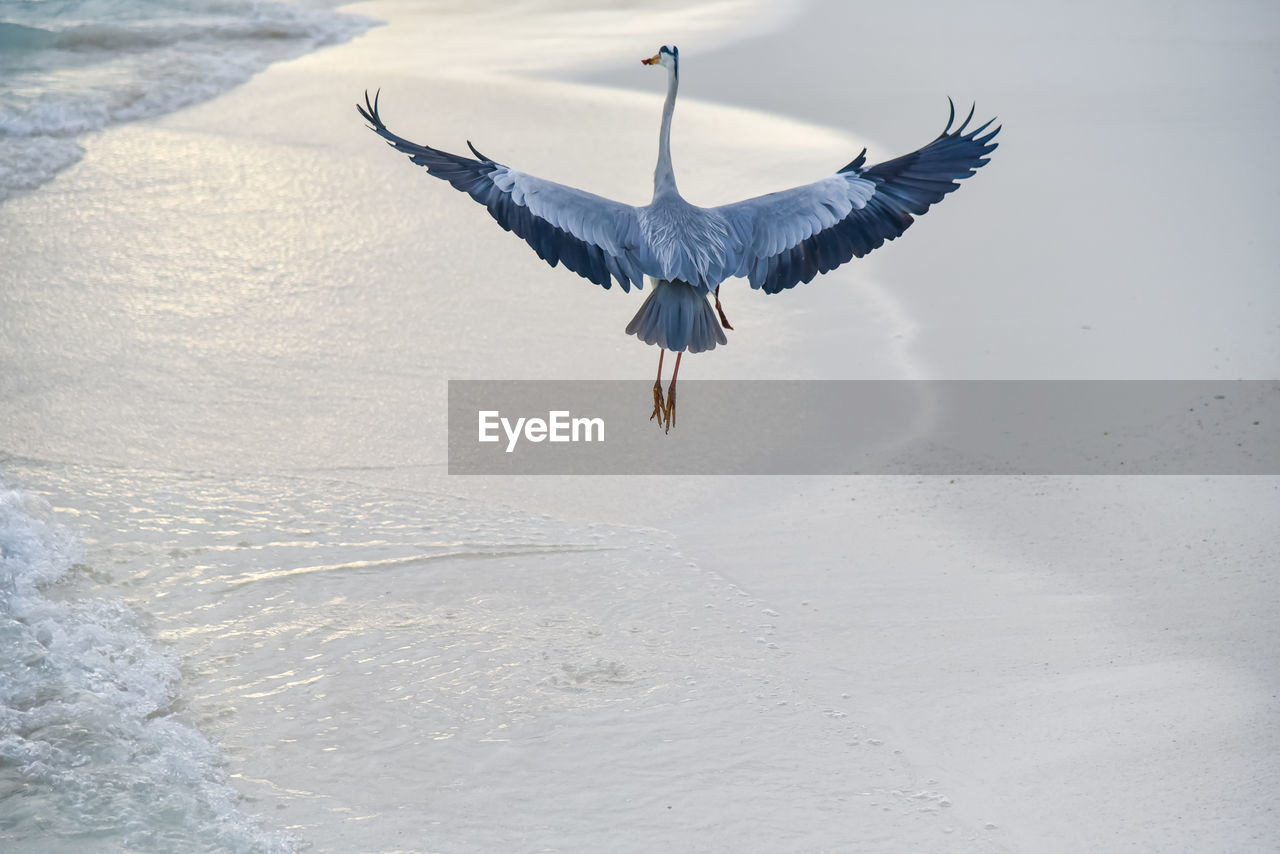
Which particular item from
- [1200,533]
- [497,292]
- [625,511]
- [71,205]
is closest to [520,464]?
[625,511]

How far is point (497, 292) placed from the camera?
33.9 feet

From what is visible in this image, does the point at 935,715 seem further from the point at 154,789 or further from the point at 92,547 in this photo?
the point at 92,547

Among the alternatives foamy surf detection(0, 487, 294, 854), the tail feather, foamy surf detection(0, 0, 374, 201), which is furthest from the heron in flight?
foamy surf detection(0, 0, 374, 201)

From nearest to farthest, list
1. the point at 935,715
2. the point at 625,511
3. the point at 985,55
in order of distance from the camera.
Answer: the point at 935,715, the point at 625,511, the point at 985,55

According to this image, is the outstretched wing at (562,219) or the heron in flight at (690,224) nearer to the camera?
the heron in flight at (690,224)

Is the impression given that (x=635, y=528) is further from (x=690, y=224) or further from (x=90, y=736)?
(x=90, y=736)

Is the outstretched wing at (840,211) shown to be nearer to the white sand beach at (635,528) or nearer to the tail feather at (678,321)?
the tail feather at (678,321)

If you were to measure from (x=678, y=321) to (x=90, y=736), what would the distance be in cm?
310

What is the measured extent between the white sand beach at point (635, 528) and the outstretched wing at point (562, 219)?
6.60 ft

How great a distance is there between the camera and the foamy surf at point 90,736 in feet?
17.7

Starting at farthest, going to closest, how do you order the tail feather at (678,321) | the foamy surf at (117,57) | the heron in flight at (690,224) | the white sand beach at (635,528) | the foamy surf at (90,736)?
1. the foamy surf at (117,57)
2. the white sand beach at (635,528)
3. the foamy surf at (90,736)
4. the heron in flight at (690,224)
5. the tail feather at (678,321)

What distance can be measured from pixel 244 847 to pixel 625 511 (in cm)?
320

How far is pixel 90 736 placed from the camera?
5953mm

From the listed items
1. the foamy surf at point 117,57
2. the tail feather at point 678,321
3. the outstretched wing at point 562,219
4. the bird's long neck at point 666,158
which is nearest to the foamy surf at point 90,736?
the tail feather at point 678,321
